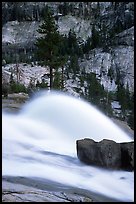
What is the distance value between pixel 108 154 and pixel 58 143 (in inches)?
162

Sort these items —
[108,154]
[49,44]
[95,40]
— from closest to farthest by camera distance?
[108,154], [49,44], [95,40]

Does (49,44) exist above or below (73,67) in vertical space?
below

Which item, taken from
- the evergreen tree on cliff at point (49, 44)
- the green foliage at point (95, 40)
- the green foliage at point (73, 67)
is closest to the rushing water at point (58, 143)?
the evergreen tree on cliff at point (49, 44)

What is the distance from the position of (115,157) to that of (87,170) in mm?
1061

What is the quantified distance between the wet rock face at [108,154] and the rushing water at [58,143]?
27cm

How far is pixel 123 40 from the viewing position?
164m

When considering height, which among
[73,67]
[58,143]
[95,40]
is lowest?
[58,143]

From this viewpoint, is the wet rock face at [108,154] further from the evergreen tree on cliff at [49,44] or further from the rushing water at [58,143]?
the evergreen tree on cliff at [49,44]

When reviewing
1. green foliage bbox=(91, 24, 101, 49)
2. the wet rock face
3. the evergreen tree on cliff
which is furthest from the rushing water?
green foliage bbox=(91, 24, 101, 49)

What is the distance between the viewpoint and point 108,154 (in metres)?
12.9

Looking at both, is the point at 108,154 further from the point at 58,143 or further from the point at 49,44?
the point at 49,44

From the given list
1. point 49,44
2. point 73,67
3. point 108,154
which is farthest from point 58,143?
point 73,67

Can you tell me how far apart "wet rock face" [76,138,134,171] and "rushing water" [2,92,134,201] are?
266mm

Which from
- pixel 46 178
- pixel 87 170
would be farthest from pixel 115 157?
pixel 46 178
